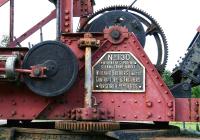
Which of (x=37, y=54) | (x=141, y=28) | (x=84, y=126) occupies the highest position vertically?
(x=141, y=28)

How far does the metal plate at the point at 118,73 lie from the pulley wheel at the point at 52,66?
0.42 metres

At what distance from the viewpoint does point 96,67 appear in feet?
22.1

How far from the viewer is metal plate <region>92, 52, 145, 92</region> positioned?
263 inches

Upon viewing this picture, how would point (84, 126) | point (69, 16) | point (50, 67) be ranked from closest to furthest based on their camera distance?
1. point (84, 126)
2. point (50, 67)
3. point (69, 16)

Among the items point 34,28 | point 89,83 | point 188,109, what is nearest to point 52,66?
point 89,83

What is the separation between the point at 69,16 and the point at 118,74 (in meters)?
1.27

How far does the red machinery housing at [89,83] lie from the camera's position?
21.3 ft

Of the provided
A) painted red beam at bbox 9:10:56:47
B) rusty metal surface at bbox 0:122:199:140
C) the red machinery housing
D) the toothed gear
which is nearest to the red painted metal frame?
the red machinery housing

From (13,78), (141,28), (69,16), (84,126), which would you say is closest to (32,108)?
(13,78)

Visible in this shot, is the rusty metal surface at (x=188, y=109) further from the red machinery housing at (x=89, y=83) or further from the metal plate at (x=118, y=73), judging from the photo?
the metal plate at (x=118, y=73)

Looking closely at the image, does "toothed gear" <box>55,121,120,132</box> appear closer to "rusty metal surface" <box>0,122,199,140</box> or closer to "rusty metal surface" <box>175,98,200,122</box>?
"rusty metal surface" <box>0,122,199,140</box>

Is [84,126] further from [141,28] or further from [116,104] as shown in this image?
[141,28]

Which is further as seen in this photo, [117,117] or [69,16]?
[69,16]

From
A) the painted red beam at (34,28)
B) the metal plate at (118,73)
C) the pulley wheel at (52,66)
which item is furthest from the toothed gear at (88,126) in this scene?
the painted red beam at (34,28)
